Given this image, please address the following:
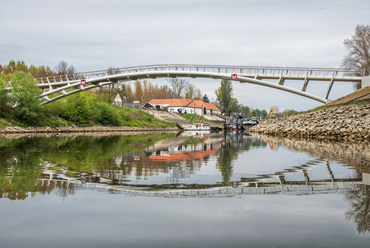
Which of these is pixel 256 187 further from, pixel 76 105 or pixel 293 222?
pixel 76 105

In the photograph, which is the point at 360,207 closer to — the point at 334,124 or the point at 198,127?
the point at 334,124

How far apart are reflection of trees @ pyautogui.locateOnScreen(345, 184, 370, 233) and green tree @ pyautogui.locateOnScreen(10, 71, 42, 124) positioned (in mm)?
47662

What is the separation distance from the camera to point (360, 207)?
20.1 feet

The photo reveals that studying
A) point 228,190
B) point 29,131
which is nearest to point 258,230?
point 228,190

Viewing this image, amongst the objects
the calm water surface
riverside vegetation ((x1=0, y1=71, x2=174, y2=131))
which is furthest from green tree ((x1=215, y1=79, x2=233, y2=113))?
the calm water surface

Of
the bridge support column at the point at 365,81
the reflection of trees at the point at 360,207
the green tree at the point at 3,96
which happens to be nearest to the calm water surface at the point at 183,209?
the reflection of trees at the point at 360,207

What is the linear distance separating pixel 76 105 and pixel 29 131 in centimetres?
1415

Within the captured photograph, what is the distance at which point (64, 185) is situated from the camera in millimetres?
8438

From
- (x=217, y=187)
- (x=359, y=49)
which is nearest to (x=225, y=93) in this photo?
(x=359, y=49)

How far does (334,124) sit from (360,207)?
3548 cm

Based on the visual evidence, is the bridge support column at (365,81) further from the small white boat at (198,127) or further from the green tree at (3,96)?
the small white boat at (198,127)

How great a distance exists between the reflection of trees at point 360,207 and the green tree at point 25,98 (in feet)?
156

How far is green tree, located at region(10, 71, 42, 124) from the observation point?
49188 millimetres

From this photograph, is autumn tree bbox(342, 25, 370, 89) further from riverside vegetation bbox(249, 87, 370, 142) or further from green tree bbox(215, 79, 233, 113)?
green tree bbox(215, 79, 233, 113)
